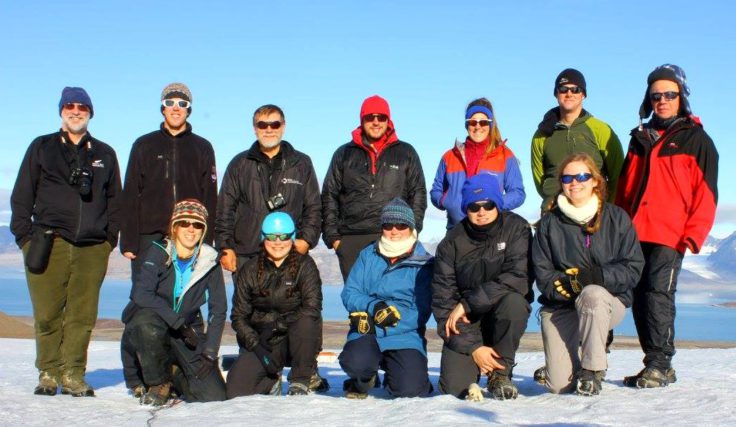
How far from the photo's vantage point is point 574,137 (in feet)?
19.1

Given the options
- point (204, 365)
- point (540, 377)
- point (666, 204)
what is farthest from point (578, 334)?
point (204, 365)

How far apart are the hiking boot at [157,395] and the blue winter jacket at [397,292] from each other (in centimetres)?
126

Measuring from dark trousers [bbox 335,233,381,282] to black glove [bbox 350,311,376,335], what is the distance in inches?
28.9

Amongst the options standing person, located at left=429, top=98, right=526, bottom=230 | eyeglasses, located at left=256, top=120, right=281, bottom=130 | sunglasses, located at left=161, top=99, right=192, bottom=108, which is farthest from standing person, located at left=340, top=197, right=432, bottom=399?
sunglasses, located at left=161, top=99, right=192, bottom=108

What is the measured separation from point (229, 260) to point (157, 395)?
1.13 meters

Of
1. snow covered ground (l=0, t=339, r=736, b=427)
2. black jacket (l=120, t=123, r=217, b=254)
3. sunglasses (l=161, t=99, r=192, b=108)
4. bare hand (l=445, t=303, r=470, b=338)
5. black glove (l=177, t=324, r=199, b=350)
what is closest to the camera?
snow covered ground (l=0, t=339, r=736, b=427)

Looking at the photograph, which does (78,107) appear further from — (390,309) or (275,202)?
(390,309)

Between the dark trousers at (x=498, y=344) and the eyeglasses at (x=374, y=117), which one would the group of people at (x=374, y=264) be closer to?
the dark trousers at (x=498, y=344)

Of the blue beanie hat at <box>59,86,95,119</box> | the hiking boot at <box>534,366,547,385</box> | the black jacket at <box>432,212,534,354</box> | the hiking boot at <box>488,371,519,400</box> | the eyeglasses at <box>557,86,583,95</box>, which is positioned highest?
the eyeglasses at <box>557,86,583,95</box>

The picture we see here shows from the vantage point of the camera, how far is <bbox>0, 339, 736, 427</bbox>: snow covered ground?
4230 millimetres

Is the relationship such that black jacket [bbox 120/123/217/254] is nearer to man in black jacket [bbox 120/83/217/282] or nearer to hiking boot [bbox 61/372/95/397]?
man in black jacket [bbox 120/83/217/282]

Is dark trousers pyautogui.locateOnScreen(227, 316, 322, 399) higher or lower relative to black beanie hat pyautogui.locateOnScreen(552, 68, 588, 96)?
lower

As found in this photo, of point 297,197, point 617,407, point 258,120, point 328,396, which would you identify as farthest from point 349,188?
point 617,407

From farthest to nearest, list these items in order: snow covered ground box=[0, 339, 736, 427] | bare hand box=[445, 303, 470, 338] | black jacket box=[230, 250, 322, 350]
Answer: black jacket box=[230, 250, 322, 350], bare hand box=[445, 303, 470, 338], snow covered ground box=[0, 339, 736, 427]
